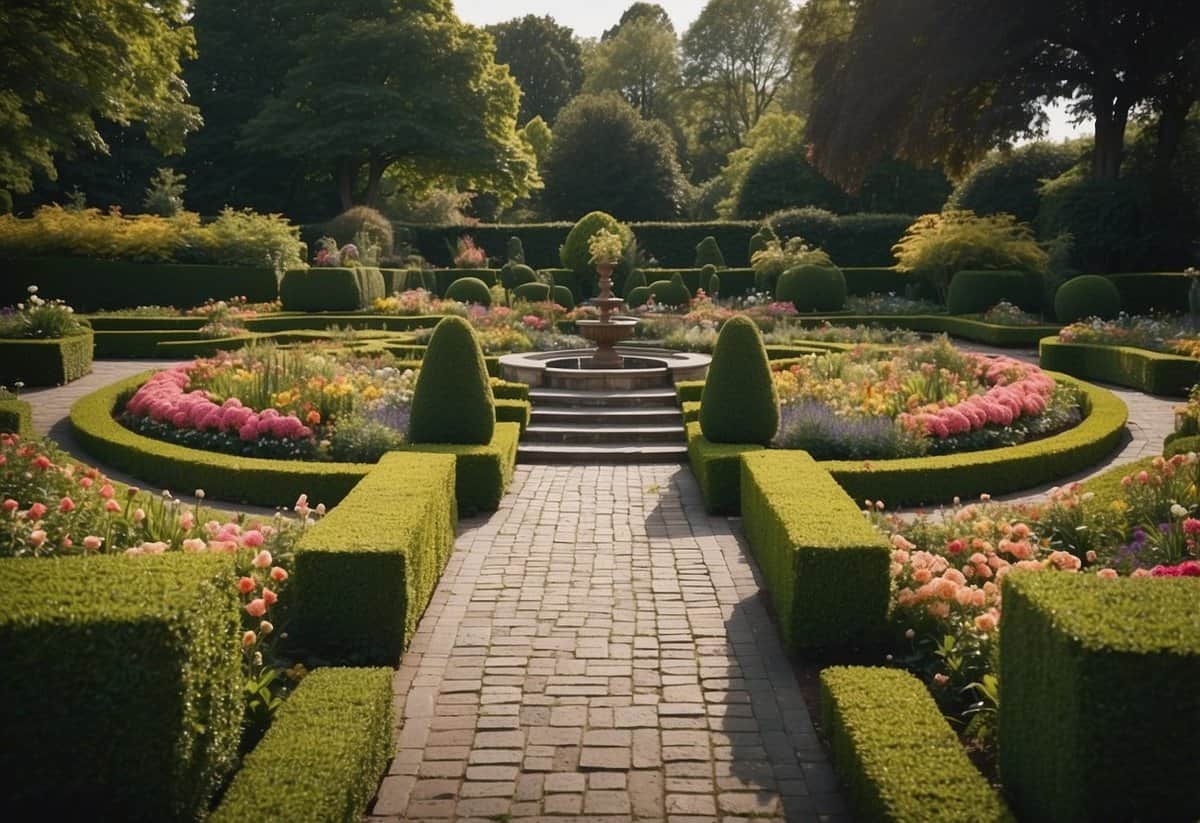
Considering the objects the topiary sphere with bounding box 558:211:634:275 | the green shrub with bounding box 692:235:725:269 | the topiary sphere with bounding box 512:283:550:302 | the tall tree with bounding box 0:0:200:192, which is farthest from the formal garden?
the green shrub with bounding box 692:235:725:269

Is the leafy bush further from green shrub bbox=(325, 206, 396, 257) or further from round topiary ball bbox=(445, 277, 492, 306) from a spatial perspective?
green shrub bbox=(325, 206, 396, 257)

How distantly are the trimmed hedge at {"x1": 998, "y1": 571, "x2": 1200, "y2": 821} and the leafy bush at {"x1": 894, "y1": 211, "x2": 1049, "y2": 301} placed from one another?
2457cm

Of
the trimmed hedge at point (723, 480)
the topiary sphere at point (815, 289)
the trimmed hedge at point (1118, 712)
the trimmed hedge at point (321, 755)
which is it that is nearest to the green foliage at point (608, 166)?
the topiary sphere at point (815, 289)

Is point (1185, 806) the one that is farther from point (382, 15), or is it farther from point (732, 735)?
point (382, 15)

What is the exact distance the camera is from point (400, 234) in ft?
123

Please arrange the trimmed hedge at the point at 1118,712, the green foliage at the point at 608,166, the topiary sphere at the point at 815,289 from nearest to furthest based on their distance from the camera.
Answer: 1. the trimmed hedge at the point at 1118,712
2. the topiary sphere at the point at 815,289
3. the green foliage at the point at 608,166

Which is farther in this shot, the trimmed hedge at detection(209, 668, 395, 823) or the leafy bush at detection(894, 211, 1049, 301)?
the leafy bush at detection(894, 211, 1049, 301)

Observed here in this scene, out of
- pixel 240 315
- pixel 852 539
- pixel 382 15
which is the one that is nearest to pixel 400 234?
pixel 382 15

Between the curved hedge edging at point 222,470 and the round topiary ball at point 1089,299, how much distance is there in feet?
58.9

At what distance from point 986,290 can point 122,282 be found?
71.8 ft

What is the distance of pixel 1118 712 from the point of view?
116 inches

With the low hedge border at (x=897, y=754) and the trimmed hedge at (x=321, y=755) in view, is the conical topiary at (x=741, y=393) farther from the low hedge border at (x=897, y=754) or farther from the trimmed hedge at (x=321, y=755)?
the trimmed hedge at (x=321, y=755)

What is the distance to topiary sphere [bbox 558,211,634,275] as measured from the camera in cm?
3222

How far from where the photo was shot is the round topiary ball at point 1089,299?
2109 cm
